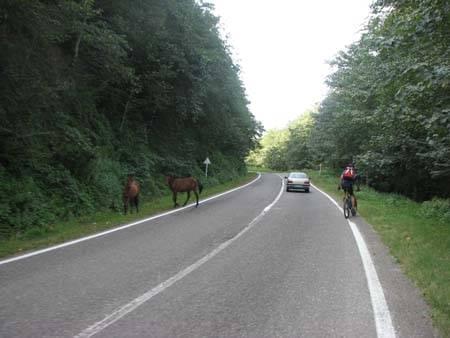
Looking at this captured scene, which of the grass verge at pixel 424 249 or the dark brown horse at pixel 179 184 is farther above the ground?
the dark brown horse at pixel 179 184

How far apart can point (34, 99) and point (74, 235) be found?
454 centimetres

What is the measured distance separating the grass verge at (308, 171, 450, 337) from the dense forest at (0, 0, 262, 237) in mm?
8642

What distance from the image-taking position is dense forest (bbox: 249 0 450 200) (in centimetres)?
863

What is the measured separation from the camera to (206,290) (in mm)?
6168

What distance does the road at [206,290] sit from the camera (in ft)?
15.6

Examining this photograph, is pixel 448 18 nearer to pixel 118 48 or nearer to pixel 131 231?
pixel 131 231

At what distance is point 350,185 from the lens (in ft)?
51.3

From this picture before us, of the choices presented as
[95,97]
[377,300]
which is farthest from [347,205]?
[95,97]

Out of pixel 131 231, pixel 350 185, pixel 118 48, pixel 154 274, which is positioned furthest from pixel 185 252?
pixel 118 48

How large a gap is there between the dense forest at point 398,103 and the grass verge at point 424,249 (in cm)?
225

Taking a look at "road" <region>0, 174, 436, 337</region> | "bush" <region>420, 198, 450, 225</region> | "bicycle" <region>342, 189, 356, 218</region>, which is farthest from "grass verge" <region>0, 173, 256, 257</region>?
"bush" <region>420, 198, 450, 225</region>

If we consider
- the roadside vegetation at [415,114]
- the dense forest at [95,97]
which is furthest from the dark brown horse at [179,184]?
the roadside vegetation at [415,114]

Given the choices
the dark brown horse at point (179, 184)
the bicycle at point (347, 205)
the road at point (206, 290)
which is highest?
the dark brown horse at point (179, 184)

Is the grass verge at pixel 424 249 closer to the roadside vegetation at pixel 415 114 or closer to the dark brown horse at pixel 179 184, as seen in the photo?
the roadside vegetation at pixel 415 114
